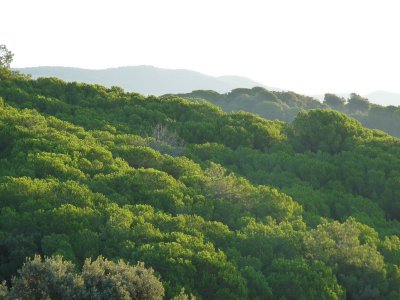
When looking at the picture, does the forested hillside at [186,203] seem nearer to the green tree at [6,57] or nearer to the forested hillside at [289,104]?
the green tree at [6,57]

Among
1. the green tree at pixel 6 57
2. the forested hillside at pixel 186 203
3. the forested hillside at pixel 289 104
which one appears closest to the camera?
the forested hillside at pixel 186 203

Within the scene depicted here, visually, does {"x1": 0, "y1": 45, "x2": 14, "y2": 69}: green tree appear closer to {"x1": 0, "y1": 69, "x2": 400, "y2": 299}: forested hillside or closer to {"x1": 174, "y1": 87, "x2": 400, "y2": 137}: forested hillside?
{"x1": 0, "y1": 69, "x2": 400, "y2": 299}: forested hillside

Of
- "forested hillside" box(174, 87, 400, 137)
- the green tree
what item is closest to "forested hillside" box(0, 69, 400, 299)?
the green tree

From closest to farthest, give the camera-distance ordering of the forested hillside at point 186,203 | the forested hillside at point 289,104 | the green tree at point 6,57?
the forested hillside at point 186,203
the green tree at point 6,57
the forested hillside at point 289,104

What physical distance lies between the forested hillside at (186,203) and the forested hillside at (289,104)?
113ft

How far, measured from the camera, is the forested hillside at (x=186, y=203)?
441 inches

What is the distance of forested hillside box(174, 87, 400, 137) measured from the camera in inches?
2285

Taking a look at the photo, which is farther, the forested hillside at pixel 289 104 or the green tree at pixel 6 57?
the forested hillside at pixel 289 104

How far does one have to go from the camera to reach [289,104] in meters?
73.4

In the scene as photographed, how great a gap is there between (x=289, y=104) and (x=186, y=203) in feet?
198

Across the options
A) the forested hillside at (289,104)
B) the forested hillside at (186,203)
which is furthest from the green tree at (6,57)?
the forested hillside at (289,104)

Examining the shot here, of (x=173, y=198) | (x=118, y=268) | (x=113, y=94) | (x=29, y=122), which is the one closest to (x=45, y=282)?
(x=118, y=268)

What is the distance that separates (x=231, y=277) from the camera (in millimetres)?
11367

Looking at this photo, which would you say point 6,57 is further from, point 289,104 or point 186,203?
point 289,104
